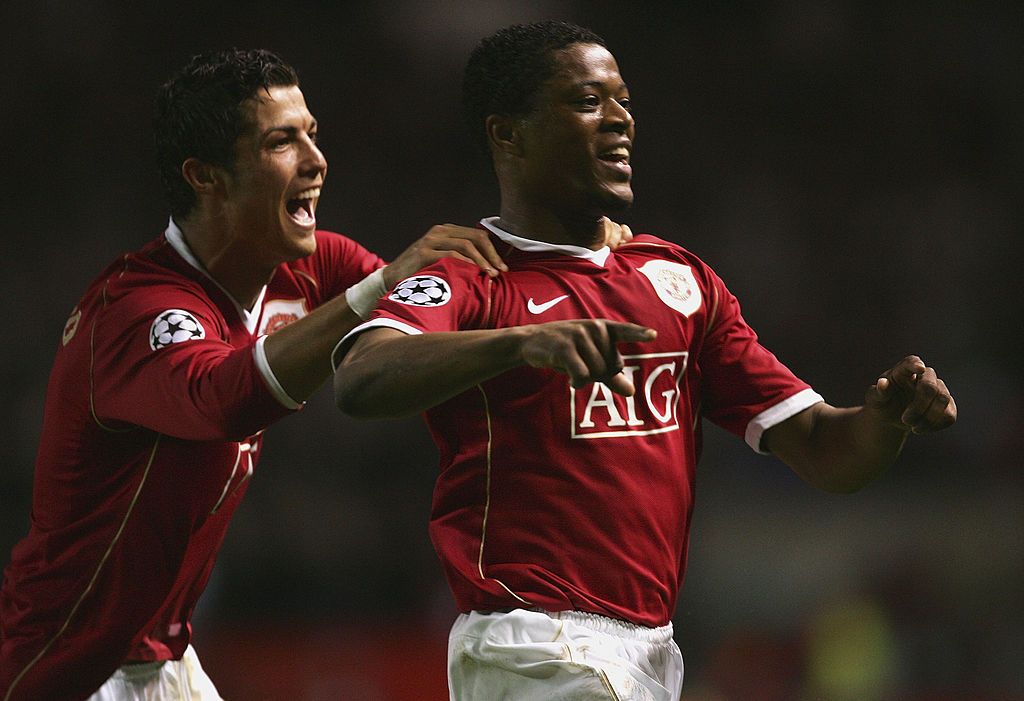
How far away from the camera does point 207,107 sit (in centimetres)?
346

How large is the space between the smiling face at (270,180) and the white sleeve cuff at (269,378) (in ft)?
1.98

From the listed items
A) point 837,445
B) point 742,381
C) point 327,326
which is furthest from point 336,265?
point 837,445

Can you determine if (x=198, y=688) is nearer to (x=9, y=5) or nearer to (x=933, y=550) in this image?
(x=933, y=550)

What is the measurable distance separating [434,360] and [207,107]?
156 centimetres

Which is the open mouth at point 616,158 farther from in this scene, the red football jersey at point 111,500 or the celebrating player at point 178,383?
the red football jersey at point 111,500

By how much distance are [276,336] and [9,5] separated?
8.31m

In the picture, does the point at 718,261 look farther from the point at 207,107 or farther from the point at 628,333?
the point at 628,333

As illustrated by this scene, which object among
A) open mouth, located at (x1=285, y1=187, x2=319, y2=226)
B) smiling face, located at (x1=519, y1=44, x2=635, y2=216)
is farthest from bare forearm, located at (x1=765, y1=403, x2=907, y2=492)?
open mouth, located at (x1=285, y1=187, x2=319, y2=226)

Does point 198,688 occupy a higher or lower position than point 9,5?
lower

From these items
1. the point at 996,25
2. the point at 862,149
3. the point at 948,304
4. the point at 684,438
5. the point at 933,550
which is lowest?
the point at 933,550

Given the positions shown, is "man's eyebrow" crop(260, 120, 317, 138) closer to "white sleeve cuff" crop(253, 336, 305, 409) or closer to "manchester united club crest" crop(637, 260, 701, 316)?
"white sleeve cuff" crop(253, 336, 305, 409)

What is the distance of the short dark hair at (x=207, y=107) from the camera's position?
344cm

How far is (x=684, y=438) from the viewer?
2.79m

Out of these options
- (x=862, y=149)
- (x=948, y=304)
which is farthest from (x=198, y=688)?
(x=862, y=149)
